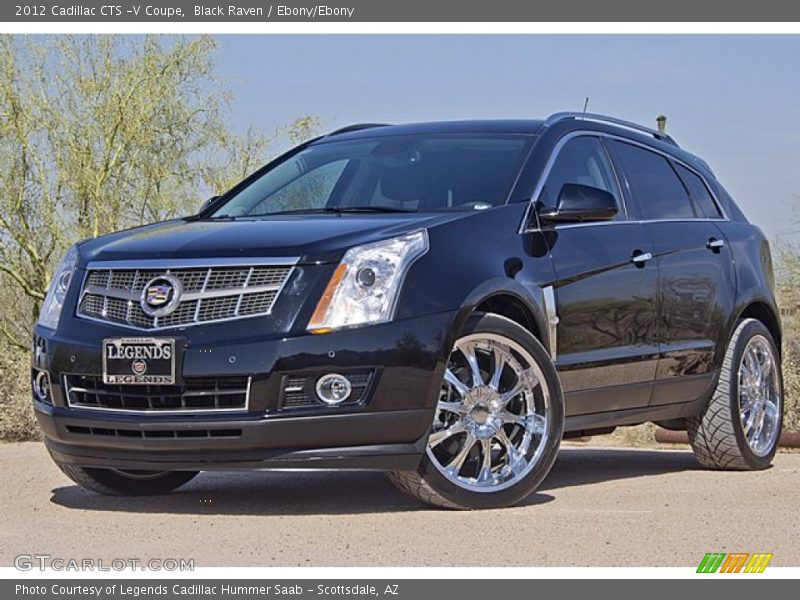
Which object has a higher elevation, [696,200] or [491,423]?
[696,200]

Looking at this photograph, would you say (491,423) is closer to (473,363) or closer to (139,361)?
(473,363)

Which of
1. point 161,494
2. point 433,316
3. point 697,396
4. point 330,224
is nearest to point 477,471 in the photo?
point 433,316

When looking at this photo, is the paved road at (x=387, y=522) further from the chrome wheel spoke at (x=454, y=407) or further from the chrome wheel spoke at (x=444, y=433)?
the chrome wheel spoke at (x=454, y=407)

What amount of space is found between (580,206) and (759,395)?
268 cm

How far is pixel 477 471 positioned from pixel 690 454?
14.1 ft

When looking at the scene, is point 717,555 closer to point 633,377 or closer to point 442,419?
point 442,419

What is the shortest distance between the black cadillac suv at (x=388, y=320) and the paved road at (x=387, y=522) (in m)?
0.26

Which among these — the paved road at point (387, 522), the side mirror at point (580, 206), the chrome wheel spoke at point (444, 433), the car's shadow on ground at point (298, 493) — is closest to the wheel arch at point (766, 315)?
the car's shadow on ground at point (298, 493)

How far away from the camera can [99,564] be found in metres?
Answer: 5.45

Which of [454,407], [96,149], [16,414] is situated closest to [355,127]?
[454,407]

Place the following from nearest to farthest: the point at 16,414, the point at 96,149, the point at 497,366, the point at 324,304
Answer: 1. the point at 324,304
2. the point at 497,366
3. the point at 16,414
4. the point at 96,149

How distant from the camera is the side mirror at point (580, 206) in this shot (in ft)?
24.2

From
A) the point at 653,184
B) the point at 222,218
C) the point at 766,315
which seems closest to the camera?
the point at 222,218

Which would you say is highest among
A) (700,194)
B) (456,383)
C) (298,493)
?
(700,194)
